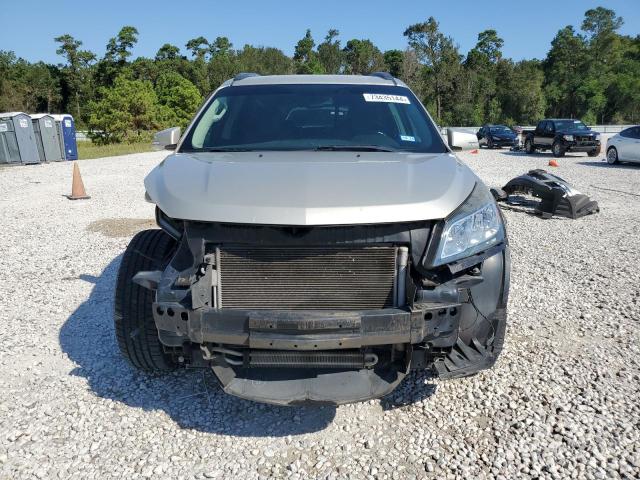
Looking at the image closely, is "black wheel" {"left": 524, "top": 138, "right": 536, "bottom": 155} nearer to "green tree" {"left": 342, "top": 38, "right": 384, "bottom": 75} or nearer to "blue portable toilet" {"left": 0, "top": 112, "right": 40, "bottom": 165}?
"blue portable toilet" {"left": 0, "top": 112, "right": 40, "bottom": 165}

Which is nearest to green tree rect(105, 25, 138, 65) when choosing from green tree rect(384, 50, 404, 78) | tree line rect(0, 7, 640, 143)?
tree line rect(0, 7, 640, 143)

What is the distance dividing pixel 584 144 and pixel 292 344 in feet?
72.5

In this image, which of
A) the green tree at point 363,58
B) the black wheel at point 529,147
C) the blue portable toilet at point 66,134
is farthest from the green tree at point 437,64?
the blue portable toilet at point 66,134

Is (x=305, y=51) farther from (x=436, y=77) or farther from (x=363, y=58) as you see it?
(x=436, y=77)

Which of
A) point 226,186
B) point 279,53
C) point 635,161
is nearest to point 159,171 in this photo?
point 226,186

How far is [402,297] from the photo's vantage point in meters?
2.43

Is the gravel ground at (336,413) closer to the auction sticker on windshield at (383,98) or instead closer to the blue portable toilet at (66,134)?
the auction sticker on windshield at (383,98)

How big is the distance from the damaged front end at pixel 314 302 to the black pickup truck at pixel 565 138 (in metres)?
21.2

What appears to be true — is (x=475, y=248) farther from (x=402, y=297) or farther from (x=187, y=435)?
(x=187, y=435)

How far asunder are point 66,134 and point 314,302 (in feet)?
72.7

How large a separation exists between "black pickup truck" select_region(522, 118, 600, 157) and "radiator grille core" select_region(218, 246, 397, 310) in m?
21.6

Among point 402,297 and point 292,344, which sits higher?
point 402,297

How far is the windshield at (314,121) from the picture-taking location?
11.0ft

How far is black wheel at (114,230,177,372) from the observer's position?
2990mm
